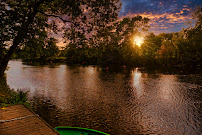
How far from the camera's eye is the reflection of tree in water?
44.0ft

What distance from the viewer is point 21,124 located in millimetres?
7660

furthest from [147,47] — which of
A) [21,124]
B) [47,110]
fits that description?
[21,124]

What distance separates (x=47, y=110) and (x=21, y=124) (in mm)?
8578

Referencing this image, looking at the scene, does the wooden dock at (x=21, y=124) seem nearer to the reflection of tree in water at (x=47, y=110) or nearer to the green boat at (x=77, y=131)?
the green boat at (x=77, y=131)

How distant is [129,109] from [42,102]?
10480 mm

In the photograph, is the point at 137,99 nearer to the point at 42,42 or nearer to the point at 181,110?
the point at 181,110

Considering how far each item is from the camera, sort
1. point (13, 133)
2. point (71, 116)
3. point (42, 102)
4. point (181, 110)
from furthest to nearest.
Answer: point (42, 102)
point (181, 110)
point (71, 116)
point (13, 133)

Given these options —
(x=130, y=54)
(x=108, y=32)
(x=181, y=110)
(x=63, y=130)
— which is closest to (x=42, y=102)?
(x=63, y=130)

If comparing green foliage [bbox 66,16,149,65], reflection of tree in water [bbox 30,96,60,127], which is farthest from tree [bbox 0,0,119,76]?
reflection of tree in water [bbox 30,96,60,127]

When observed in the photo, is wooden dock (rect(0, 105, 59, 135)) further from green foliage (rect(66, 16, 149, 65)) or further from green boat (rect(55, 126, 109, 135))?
green foliage (rect(66, 16, 149, 65))

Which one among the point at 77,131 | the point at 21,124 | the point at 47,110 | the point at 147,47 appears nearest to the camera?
the point at 21,124

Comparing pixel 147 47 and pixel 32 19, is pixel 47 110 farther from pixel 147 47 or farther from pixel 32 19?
pixel 147 47

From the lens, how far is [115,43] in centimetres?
952

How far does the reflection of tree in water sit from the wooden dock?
13.4ft
